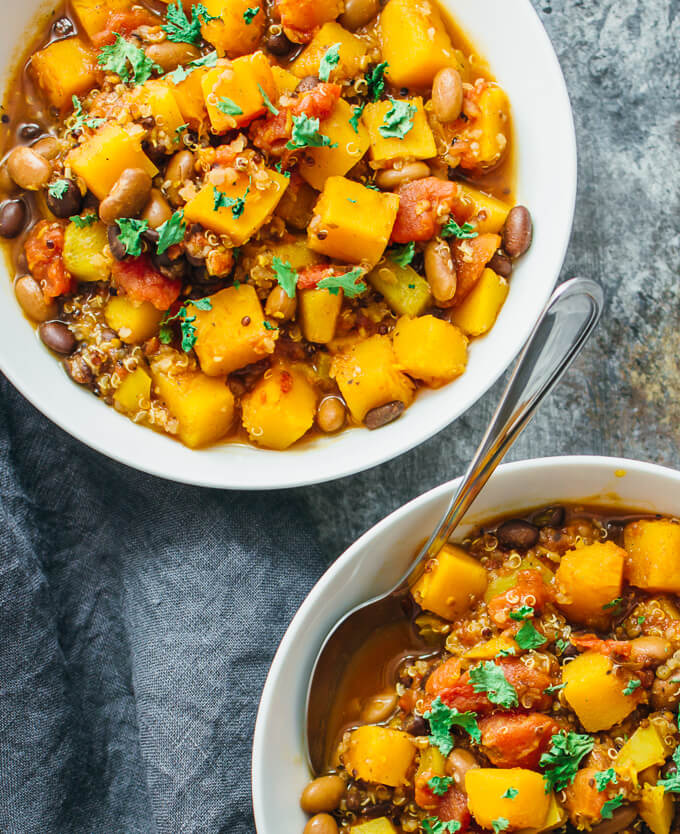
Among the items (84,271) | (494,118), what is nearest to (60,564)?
(84,271)

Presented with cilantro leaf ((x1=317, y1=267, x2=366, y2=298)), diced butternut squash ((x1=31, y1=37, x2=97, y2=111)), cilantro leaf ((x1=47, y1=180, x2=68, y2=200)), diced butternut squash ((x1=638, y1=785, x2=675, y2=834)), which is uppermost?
diced butternut squash ((x1=31, y1=37, x2=97, y2=111))

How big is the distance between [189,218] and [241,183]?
18 cm

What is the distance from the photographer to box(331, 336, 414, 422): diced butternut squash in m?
2.79

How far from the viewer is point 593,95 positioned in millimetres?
3242

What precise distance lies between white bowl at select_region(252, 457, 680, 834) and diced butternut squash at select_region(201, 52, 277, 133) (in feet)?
3.90

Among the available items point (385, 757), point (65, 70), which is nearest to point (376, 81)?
point (65, 70)

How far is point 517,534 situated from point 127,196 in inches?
58.1

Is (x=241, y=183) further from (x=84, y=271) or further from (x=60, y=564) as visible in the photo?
(x=60, y=564)

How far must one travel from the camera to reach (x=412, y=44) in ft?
9.05

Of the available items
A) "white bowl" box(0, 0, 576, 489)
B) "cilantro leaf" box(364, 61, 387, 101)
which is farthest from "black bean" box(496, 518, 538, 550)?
"cilantro leaf" box(364, 61, 387, 101)

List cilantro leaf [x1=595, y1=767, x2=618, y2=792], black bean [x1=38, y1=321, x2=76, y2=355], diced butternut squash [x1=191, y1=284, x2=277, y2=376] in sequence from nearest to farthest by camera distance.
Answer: cilantro leaf [x1=595, y1=767, x2=618, y2=792]
diced butternut squash [x1=191, y1=284, x2=277, y2=376]
black bean [x1=38, y1=321, x2=76, y2=355]

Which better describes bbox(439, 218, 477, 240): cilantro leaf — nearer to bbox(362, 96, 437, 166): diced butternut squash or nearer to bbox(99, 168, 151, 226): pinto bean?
bbox(362, 96, 437, 166): diced butternut squash

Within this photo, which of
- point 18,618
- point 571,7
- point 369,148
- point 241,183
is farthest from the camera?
point 571,7

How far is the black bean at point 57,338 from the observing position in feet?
9.13
